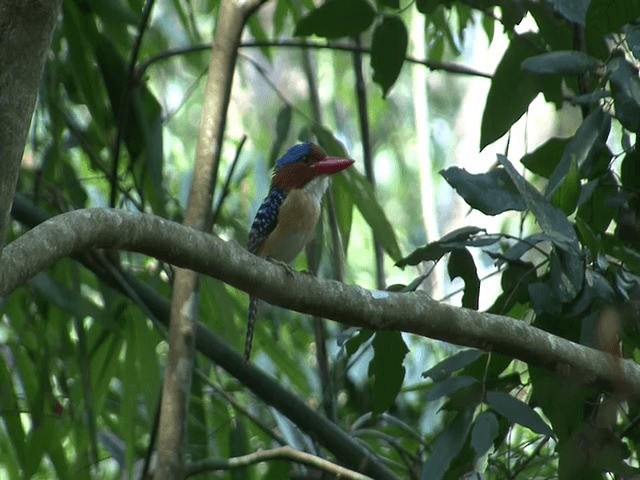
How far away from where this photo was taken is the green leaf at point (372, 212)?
116 inches

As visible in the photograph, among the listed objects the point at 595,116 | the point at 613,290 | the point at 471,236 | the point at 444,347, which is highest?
the point at 444,347

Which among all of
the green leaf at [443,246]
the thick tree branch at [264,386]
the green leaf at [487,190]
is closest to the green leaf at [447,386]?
the green leaf at [443,246]

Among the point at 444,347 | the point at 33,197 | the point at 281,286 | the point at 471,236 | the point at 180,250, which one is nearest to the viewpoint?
the point at 180,250

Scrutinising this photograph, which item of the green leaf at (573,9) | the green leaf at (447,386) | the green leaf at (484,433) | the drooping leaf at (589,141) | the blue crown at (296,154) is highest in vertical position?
the blue crown at (296,154)

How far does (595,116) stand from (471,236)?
0.34m

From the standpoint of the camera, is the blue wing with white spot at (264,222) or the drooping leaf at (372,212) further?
the blue wing with white spot at (264,222)

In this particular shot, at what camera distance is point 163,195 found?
116 inches

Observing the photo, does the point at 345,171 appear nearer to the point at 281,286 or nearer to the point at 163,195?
the point at 163,195

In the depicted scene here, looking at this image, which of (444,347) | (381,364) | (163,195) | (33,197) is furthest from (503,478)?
(444,347)

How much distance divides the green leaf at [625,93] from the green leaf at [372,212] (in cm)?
96

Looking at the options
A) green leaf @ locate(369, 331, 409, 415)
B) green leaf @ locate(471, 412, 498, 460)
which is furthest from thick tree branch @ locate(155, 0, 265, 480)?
green leaf @ locate(471, 412, 498, 460)

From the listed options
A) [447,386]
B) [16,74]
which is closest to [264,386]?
[447,386]

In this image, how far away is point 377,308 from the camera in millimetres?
1896

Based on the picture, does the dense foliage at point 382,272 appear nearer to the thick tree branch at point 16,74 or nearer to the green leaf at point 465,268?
the green leaf at point 465,268
